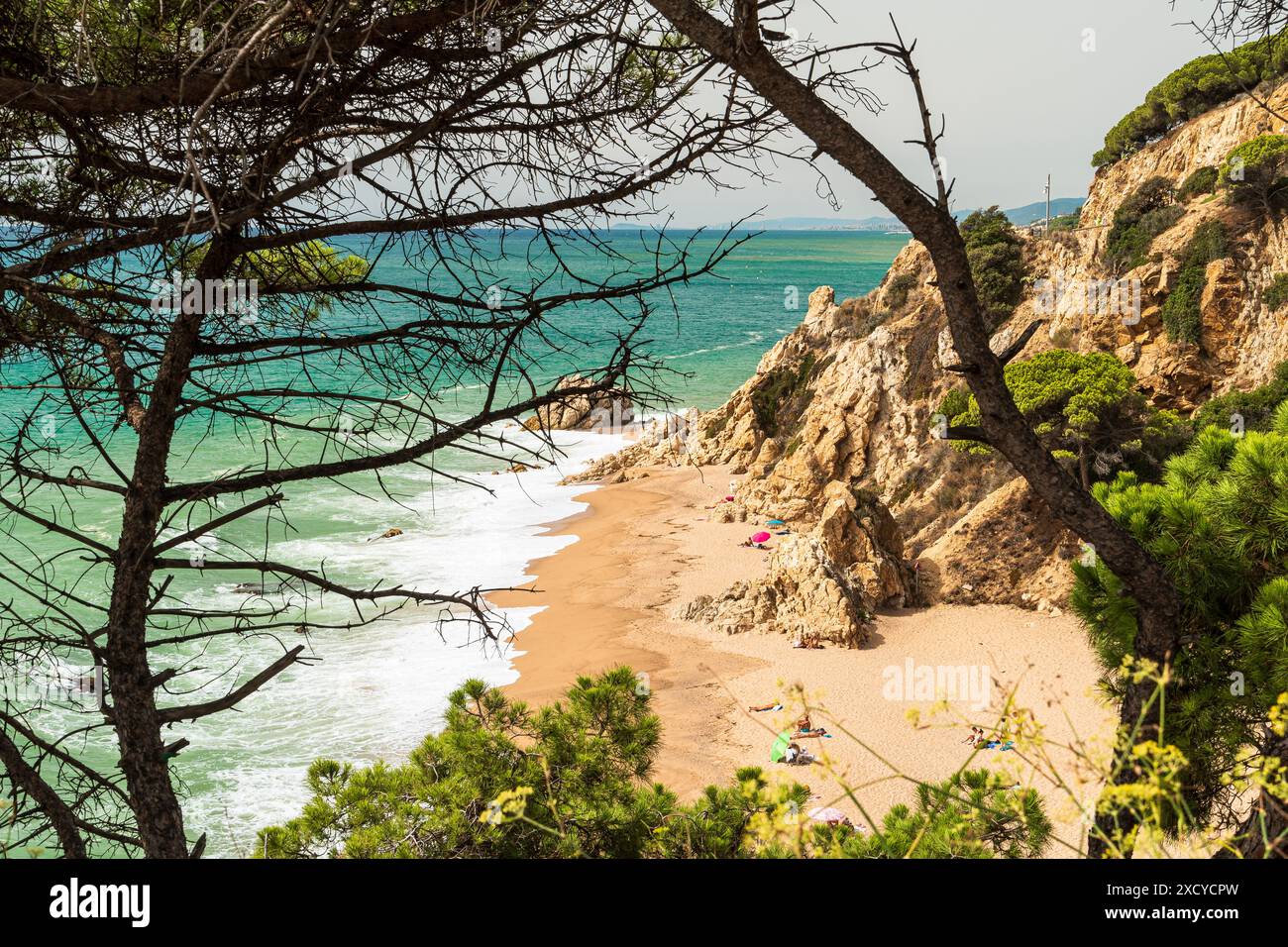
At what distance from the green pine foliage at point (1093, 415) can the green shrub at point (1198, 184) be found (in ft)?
23.5

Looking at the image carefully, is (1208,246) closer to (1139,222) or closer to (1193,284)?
(1193,284)

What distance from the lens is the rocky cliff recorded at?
1852 cm

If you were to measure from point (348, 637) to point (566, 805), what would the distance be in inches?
568

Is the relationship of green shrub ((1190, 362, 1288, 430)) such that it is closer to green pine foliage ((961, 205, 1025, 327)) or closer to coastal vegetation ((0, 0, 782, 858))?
green pine foliage ((961, 205, 1025, 327))

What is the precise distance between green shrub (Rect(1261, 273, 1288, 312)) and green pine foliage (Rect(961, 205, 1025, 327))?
5715 millimetres

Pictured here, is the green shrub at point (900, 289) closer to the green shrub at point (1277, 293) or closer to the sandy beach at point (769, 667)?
the sandy beach at point (769, 667)

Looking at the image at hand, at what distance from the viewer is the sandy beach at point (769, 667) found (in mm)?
13422

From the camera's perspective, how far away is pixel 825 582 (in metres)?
17.8

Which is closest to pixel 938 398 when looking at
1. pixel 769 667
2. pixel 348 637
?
pixel 769 667

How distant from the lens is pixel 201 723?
49.1 feet

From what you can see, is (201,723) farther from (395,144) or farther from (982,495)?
(982,495)

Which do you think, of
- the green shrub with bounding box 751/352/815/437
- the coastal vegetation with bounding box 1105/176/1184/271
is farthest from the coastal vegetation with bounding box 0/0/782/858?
the green shrub with bounding box 751/352/815/437

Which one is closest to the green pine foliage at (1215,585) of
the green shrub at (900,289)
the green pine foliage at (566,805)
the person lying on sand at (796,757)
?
the green pine foliage at (566,805)
